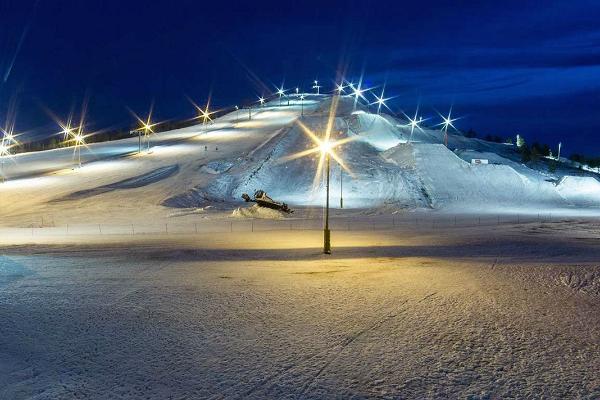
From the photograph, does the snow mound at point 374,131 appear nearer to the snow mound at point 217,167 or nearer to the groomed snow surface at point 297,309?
the snow mound at point 217,167

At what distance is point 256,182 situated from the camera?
64500 mm

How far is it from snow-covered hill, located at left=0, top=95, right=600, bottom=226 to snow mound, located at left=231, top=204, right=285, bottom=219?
1867 mm

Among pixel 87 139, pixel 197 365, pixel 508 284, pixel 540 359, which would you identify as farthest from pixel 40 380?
pixel 87 139

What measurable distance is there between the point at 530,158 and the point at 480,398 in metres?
106

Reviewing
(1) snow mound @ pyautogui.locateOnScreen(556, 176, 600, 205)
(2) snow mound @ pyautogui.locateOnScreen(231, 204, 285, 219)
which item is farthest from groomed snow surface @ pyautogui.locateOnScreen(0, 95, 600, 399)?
(1) snow mound @ pyautogui.locateOnScreen(556, 176, 600, 205)

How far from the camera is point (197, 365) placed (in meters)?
8.70

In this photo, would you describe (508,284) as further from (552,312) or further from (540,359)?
(540,359)

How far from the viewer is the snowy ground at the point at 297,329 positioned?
7.95m

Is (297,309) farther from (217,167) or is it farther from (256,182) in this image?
(217,167)

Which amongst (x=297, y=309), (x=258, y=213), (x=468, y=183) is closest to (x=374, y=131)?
(x=468, y=183)

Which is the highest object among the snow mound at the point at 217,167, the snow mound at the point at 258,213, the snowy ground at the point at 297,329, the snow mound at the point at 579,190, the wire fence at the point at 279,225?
the snow mound at the point at 217,167

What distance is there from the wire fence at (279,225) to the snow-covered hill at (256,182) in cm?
514

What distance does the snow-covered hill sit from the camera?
176 ft

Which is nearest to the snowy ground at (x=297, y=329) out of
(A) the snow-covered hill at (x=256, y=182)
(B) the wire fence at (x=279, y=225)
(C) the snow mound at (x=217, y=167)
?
(B) the wire fence at (x=279, y=225)
